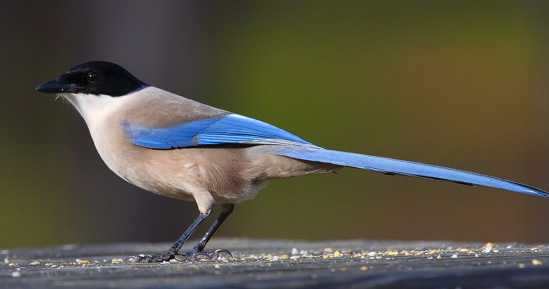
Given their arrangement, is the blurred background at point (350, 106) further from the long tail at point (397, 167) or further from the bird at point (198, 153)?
the long tail at point (397, 167)

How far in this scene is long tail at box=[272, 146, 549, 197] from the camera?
3.53 m

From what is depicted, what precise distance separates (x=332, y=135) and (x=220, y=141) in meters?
6.71

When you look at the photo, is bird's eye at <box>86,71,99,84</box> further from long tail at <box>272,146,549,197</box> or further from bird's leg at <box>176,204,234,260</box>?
long tail at <box>272,146,549,197</box>

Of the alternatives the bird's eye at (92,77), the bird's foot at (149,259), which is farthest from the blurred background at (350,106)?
the bird's foot at (149,259)

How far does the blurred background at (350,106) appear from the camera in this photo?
1063 centimetres

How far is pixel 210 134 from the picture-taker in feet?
14.8

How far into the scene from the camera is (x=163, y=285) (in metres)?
2.26

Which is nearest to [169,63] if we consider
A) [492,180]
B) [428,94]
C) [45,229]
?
[45,229]

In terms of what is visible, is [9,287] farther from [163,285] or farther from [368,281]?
[368,281]

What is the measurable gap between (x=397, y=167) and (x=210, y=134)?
3.56 feet

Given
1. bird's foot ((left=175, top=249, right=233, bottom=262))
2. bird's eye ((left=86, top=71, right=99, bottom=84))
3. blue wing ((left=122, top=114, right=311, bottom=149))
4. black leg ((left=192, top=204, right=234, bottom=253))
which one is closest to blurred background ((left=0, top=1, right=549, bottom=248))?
bird's eye ((left=86, top=71, right=99, bottom=84))

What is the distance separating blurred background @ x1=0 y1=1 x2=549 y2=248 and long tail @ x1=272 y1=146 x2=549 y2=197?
17.6ft

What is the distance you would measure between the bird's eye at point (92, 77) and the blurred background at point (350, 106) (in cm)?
473

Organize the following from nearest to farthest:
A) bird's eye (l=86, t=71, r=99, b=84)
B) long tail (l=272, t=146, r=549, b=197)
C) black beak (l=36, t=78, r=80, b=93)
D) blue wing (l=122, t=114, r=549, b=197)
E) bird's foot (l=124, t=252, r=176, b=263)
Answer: long tail (l=272, t=146, r=549, b=197) → bird's foot (l=124, t=252, r=176, b=263) → blue wing (l=122, t=114, r=549, b=197) → black beak (l=36, t=78, r=80, b=93) → bird's eye (l=86, t=71, r=99, b=84)
